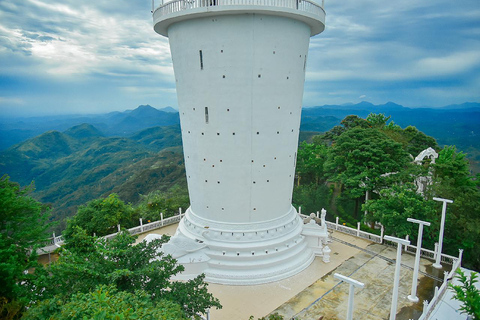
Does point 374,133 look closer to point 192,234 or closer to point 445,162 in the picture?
point 445,162

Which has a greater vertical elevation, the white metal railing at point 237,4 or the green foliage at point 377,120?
the white metal railing at point 237,4

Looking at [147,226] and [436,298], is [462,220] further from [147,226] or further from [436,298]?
[147,226]

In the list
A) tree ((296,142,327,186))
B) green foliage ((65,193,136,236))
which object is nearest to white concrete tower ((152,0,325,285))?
green foliage ((65,193,136,236))

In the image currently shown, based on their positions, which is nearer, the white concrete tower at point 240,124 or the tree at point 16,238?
the tree at point 16,238

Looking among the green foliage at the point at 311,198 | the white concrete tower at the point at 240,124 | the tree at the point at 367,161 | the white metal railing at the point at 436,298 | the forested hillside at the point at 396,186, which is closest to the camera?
the white metal railing at the point at 436,298

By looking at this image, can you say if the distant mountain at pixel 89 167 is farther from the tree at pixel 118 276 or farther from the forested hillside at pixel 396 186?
the tree at pixel 118 276

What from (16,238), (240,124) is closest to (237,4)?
(240,124)

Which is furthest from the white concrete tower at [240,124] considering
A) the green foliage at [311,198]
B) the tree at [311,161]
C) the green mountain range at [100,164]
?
the green mountain range at [100,164]

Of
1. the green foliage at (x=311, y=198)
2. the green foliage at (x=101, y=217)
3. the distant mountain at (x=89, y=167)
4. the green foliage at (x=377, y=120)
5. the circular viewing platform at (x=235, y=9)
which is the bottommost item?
the distant mountain at (x=89, y=167)
